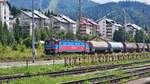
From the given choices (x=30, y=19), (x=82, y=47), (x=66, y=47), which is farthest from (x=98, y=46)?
(x=30, y=19)

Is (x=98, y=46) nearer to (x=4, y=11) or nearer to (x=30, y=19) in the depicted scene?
(x=4, y=11)

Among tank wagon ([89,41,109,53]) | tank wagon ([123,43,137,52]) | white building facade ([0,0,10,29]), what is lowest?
tank wagon ([123,43,137,52])

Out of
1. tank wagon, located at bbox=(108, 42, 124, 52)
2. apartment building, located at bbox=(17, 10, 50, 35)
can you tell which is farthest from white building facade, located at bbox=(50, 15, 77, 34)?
tank wagon, located at bbox=(108, 42, 124, 52)

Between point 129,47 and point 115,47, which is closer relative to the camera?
point 115,47

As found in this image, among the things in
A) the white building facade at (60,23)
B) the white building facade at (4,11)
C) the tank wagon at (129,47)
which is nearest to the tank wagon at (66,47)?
the tank wagon at (129,47)

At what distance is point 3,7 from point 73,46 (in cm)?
9112

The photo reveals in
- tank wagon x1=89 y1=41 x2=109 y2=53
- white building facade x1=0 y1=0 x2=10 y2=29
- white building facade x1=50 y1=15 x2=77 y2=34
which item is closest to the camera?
tank wagon x1=89 y1=41 x2=109 y2=53

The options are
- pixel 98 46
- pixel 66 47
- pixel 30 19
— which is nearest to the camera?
pixel 66 47

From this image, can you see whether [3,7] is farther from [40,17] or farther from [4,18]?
[40,17]

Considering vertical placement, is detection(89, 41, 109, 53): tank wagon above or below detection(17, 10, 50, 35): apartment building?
below

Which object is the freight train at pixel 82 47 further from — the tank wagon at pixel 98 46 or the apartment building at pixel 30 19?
the apartment building at pixel 30 19

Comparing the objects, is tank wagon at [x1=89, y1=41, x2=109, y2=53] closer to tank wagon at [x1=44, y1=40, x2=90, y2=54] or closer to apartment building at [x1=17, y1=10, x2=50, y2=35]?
tank wagon at [x1=44, y1=40, x2=90, y2=54]

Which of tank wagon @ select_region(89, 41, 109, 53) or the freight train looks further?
tank wagon @ select_region(89, 41, 109, 53)

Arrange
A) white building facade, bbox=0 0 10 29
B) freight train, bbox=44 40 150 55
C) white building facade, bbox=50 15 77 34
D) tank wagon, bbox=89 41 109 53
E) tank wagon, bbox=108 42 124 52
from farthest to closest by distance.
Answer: white building facade, bbox=50 15 77 34, white building facade, bbox=0 0 10 29, tank wagon, bbox=108 42 124 52, tank wagon, bbox=89 41 109 53, freight train, bbox=44 40 150 55
